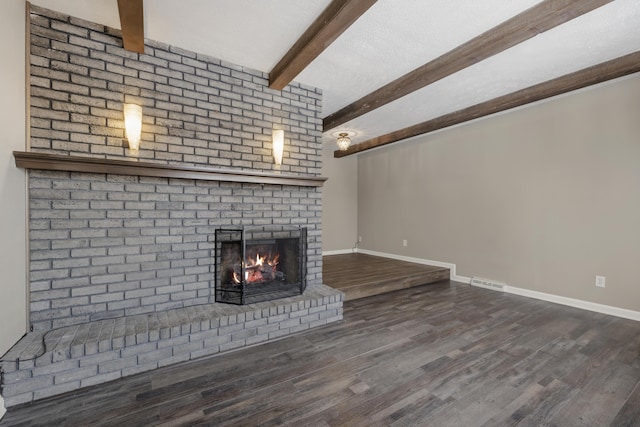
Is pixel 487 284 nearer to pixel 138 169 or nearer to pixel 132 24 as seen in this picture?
pixel 138 169

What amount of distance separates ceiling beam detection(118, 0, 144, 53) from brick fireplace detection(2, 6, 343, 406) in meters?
0.15

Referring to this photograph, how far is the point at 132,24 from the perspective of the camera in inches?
80.0

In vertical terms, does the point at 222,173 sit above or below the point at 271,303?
above

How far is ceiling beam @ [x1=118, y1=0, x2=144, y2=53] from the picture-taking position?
185 centimetres

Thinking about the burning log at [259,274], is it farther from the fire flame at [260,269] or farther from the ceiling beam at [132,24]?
the ceiling beam at [132,24]

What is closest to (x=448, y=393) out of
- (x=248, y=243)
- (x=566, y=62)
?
(x=248, y=243)

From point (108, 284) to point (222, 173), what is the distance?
128 cm

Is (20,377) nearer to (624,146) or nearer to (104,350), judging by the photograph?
(104,350)

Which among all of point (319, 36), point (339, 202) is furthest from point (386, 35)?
point (339, 202)

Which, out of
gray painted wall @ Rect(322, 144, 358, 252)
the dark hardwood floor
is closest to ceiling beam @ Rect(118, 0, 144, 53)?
the dark hardwood floor

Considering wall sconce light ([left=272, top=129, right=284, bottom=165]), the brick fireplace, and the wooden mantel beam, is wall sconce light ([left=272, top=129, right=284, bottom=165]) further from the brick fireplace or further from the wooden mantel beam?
the wooden mantel beam

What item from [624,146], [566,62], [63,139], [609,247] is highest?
[566,62]

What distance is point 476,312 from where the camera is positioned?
3270 millimetres

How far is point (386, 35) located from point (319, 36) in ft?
1.98
